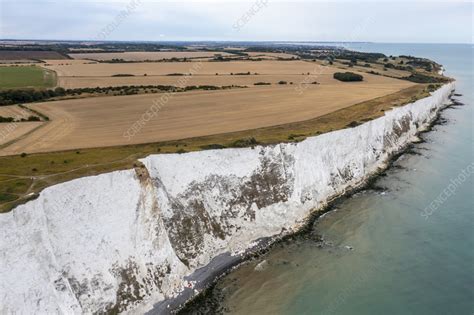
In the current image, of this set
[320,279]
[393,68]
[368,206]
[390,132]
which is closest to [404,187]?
[368,206]

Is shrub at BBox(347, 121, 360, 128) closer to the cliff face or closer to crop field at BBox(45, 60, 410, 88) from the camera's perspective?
the cliff face

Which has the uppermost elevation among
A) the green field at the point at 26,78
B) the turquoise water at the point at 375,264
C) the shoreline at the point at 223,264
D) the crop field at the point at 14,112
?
the green field at the point at 26,78

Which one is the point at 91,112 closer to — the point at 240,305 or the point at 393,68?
the point at 240,305

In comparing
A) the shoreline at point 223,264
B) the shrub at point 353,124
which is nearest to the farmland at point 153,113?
the shrub at point 353,124

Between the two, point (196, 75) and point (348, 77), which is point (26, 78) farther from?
point (348, 77)

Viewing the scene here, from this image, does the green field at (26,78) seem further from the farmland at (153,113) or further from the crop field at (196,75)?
the crop field at (196,75)

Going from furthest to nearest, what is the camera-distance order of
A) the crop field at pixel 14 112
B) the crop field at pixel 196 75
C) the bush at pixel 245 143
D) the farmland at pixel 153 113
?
the crop field at pixel 196 75, the crop field at pixel 14 112, the bush at pixel 245 143, the farmland at pixel 153 113
